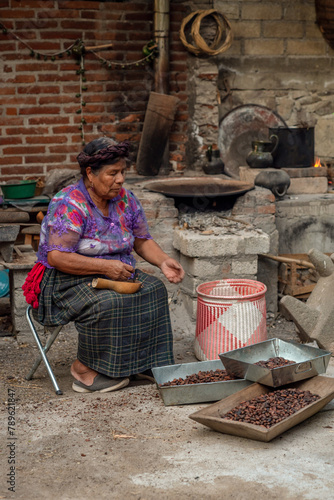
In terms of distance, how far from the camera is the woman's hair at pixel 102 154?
12.0 ft

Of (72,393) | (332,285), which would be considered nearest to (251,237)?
(332,285)

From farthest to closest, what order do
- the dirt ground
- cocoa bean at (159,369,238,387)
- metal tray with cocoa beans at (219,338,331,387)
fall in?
cocoa bean at (159,369,238,387)
metal tray with cocoa beans at (219,338,331,387)
the dirt ground

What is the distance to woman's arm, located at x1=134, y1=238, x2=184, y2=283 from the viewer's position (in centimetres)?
387

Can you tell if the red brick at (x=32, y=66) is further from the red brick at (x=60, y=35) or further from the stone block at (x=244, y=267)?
the stone block at (x=244, y=267)

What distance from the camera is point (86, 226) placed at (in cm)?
375

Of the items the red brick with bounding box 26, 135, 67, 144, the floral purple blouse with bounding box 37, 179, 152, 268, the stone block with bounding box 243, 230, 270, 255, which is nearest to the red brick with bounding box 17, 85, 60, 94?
the red brick with bounding box 26, 135, 67, 144

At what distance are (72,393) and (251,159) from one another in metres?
2.89

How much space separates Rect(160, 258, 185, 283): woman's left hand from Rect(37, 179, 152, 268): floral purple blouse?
21 centimetres

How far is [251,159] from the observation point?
19.3 ft

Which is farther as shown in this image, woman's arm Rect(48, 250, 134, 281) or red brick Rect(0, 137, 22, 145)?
red brick Rect(0, 137, 22, 145)

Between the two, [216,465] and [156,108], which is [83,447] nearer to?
[216,465]

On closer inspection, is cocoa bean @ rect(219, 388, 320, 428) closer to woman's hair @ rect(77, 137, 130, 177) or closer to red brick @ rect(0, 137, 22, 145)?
woman's hair @ rect(77, 137, 130, 177)

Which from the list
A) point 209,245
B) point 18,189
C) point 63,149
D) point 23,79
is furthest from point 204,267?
point 23,79

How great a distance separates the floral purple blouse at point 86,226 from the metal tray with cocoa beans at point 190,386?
698 mm
